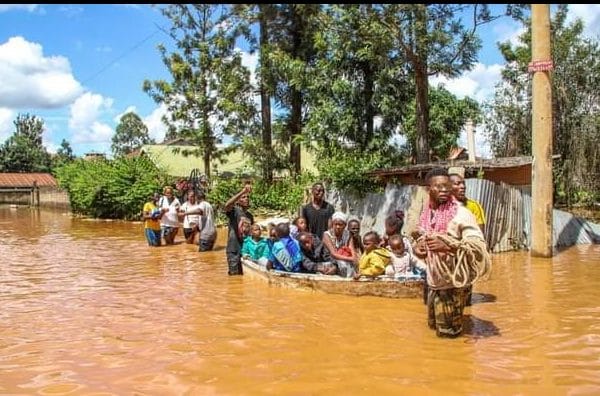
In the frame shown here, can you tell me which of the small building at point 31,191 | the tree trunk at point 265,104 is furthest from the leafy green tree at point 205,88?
the small building at point 31,191

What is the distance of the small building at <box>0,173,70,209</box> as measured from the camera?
41.1 metres

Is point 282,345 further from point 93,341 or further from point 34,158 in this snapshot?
point 34,158

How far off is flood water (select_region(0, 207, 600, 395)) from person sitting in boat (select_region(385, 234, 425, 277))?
49cm

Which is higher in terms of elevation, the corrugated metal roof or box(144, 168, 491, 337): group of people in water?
the corrugated metal roof

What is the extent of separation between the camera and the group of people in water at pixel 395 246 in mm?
5570

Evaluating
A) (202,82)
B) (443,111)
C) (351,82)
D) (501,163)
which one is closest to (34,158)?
(202,82)

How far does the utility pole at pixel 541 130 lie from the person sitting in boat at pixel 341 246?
15.2 ft

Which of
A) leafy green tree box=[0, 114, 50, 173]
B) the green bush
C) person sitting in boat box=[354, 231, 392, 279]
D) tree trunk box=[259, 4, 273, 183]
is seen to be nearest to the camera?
person sitting in boat box=[354, 231, 392, 279]

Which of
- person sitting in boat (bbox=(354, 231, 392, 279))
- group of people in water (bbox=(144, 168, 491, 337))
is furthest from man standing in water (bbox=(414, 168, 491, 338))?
person sitting in boat (bbox=(354, 231, 392, 279))

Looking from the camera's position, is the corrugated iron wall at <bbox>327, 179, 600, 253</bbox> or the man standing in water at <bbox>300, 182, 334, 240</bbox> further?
the corrugated iron wall at <bbox>327, 179, 600, 253</bbox>

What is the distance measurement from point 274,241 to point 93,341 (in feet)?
12.4

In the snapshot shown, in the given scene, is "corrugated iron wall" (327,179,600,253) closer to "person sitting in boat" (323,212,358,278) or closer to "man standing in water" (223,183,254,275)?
"person sitting in boat" (323,212,358,278)

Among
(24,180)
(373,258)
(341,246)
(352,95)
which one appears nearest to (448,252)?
(373,258)

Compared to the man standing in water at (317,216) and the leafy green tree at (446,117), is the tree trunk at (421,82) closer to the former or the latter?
the man standing in water at (317,216)
